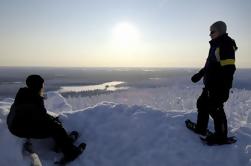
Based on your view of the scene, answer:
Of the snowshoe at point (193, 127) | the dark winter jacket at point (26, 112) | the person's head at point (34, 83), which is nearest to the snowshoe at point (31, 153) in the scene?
the dark winter jacket at point (26, 112)

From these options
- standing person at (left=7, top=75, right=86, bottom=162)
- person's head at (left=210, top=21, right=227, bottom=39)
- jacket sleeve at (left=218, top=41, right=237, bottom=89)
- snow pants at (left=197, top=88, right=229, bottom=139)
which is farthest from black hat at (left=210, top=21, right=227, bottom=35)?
standing person at (left=7, top=75, right=86, bottom=162)

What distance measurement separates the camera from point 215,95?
18.7 feet

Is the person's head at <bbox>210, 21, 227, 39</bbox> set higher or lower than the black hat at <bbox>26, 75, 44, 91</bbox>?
higher

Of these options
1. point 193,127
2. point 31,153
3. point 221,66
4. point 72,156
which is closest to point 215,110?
point 193,127

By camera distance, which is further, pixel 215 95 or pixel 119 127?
pixel 119 127

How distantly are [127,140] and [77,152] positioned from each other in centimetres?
108

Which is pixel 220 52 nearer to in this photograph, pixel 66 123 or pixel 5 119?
pixel 66 123

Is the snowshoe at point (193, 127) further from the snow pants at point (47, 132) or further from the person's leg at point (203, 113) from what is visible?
the snow pants at point (47, 132)

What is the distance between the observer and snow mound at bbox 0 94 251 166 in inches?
224

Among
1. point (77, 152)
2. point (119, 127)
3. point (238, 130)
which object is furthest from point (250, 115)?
point (77, 152)

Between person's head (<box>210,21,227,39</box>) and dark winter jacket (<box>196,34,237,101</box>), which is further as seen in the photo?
person's head (<box>210,21,227,39</box>)

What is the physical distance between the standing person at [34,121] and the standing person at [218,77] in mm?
2684

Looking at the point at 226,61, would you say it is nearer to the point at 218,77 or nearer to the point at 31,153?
the point at 218,77

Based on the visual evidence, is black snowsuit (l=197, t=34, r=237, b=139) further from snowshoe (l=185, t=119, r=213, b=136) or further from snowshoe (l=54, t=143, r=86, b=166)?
snowshoe (l=54, t=143, r=86, b=166)
